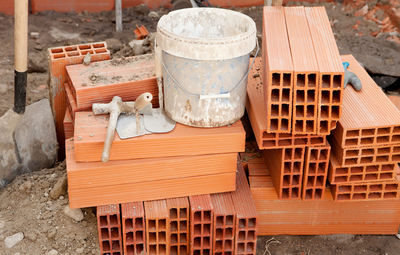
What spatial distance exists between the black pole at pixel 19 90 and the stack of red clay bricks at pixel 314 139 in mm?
2047

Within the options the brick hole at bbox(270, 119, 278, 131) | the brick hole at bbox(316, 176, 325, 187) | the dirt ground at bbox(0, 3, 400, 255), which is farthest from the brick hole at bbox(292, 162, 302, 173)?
the dirt ground at bbox(0, 3, 400, 255)

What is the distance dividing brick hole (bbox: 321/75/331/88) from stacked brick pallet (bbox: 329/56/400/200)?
1.28 ft

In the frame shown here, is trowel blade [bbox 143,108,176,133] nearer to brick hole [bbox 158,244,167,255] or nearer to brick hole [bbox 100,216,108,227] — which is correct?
brick hole [bbox 100,216,108,227]

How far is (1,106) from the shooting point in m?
6.06

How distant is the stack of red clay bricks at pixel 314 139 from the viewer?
390cm

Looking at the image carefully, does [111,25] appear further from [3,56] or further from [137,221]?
[137,221]

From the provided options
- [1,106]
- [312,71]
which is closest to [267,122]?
[312,71]

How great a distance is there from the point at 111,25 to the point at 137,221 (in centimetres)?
495

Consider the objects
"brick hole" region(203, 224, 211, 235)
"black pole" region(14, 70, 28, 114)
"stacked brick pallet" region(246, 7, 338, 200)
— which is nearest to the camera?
"stacked brick pallet" region(246, 7, 338, 200)

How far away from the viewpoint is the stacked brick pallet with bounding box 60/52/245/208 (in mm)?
3969

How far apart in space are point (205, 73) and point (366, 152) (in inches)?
57.2

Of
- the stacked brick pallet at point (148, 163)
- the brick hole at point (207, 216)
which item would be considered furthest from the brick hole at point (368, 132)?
the brick hole at point (207, 216)

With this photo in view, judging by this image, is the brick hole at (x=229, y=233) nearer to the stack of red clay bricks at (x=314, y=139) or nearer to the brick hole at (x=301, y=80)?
the stack of red clay bricks at (x=314, y=139)

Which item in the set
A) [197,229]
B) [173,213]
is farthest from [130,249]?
[197,229]
